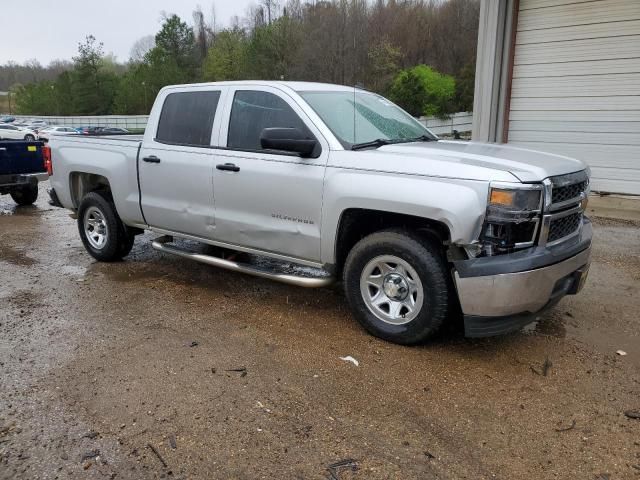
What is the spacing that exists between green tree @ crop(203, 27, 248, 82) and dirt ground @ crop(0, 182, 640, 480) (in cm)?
5479

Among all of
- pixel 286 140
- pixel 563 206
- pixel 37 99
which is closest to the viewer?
pixel 563 206

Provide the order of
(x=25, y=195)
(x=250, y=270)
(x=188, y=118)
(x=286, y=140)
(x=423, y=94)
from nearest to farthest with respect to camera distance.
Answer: (x=286, y=140) → (x=250, y=270) → (x=188, y=118) → (x=25, y=195) → (x=423, y=94)

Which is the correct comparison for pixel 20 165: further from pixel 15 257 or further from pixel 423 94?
pixel 423 94

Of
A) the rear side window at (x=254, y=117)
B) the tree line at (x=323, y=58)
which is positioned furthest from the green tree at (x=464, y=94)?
the rear side window at (x=254, y=117)

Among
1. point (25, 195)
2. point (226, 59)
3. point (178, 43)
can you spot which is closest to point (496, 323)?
point (25, 195)

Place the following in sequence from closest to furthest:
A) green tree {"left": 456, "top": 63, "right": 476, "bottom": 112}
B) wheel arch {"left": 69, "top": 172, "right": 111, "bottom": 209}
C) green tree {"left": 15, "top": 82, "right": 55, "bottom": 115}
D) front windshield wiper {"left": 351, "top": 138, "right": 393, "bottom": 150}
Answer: front windshield wiper {"left": 351, "top": 138, "right": 393, "bottom": 150}, wheel arch {"left": 69, "top": 172, "right": 111, "bottom": 209}, green tree {"left": 456, "top": 63, "right": 476, "bottom": 112}, green tree {"left": 15, "top": 82, "right": 55, "bottom": 115}

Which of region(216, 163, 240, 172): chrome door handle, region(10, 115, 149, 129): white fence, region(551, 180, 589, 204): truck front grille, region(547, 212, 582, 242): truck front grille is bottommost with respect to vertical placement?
region(10, 115, 149, 129): white fence

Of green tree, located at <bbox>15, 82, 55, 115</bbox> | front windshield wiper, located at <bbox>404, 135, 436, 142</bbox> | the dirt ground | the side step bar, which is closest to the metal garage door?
the dirt ground

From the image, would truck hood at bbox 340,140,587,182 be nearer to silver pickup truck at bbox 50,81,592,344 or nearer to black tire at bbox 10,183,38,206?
silver pickup truck at bbox 50,81,592,344

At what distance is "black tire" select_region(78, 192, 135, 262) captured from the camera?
6.38 metres

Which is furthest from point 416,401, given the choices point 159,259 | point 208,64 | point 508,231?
point 208,64

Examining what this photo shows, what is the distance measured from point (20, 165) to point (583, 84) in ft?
34.2

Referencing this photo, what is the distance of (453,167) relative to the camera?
3754 mm

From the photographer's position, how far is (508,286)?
11.8 feet
